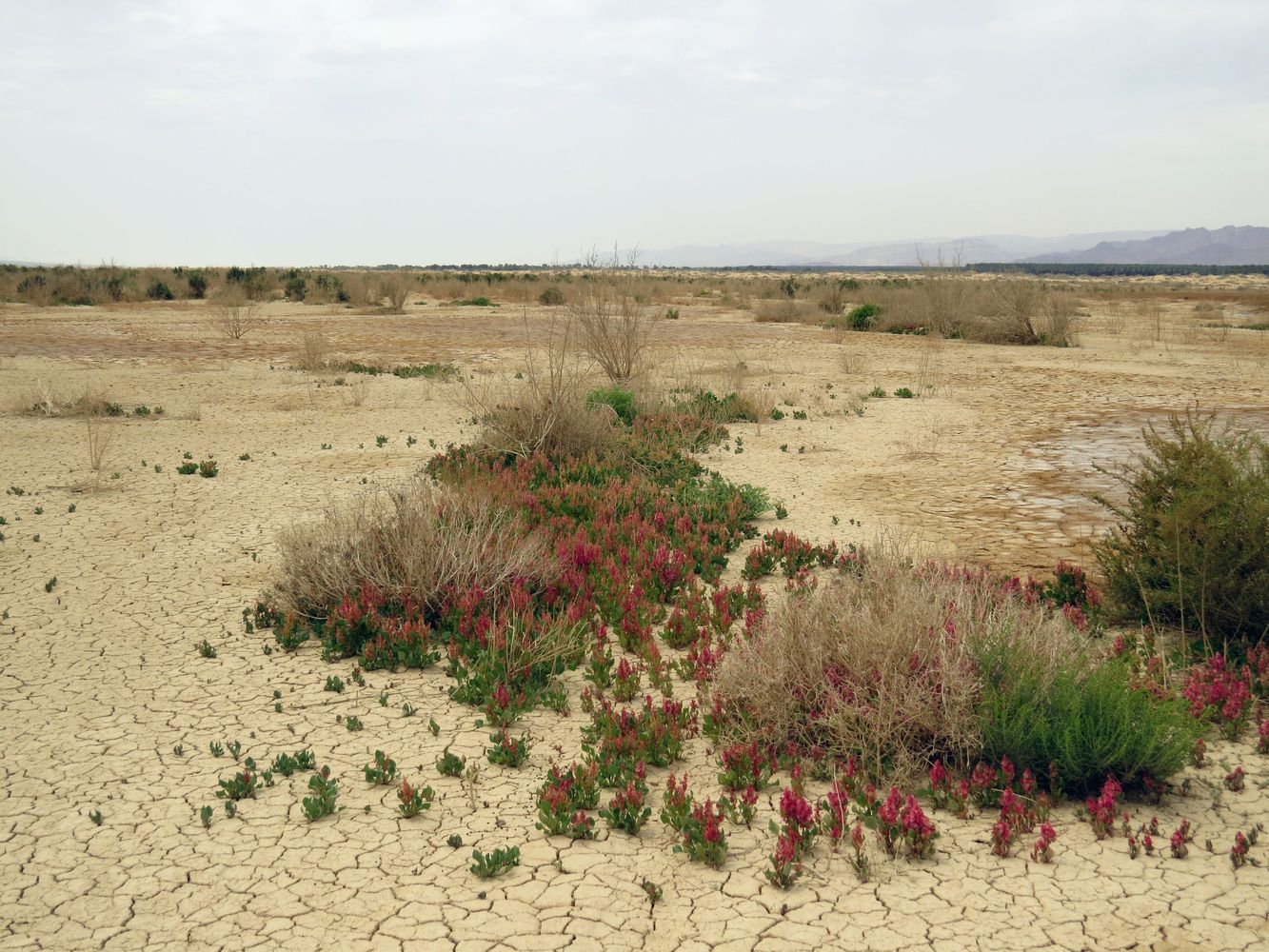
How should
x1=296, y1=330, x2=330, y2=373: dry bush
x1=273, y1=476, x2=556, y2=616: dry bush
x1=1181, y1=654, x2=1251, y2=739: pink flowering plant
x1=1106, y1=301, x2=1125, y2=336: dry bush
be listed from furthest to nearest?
x1=1106, y1=301, x2=1125, y2=336: dry bush
x1=296, y1=330, x2=330, y2=373: dry bush
x1=273, y1=476, x2=556, y2=616: dry bush
x1=1181, y1=654, x2=1251, y2=739: pink flowering plant

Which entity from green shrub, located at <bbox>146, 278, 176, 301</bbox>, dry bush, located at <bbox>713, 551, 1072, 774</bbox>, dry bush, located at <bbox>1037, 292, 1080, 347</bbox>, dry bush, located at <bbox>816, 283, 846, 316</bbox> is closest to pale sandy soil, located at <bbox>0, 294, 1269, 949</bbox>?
dry bush, located at <bbox>713, 551, 1072, 774</bbox>

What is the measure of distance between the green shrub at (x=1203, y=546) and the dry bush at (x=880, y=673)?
1270 millimetres

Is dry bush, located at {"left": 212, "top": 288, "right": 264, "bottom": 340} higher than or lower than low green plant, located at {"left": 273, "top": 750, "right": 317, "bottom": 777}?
higher

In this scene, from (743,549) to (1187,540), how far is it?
3.45 metres

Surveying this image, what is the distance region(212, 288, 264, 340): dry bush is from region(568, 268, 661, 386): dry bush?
1368cm

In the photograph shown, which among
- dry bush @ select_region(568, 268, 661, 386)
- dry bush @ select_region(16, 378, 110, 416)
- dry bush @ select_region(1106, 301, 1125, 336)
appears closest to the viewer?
dry bush @ select_region(16, 378, 110, 416)

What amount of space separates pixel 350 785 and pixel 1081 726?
3.36m

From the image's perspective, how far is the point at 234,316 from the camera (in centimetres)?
2572

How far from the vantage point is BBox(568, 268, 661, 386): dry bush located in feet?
45.9

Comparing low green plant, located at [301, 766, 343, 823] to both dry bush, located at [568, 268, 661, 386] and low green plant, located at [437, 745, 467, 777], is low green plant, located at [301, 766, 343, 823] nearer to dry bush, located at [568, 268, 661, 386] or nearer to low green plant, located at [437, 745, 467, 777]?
low green plant, located at [437, 745, 467, 777]

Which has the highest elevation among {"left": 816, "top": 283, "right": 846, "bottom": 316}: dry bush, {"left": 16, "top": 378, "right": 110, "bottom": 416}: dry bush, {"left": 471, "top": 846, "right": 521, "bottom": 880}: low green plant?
{"left": 816, "top": 283, "right": 846, "bottom": 316}: dry bush

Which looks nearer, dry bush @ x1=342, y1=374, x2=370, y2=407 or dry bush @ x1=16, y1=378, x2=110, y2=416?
dry bush @ x1=16, y1=378, x2=110, y2=416

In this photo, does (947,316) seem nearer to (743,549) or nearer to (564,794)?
(743,549)

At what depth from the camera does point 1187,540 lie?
5.62 meters
